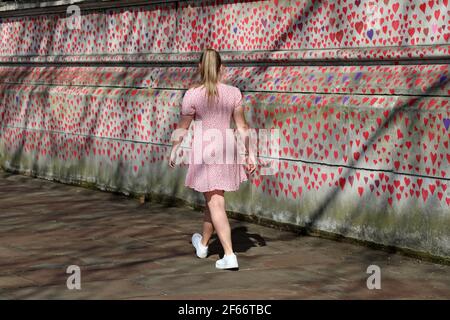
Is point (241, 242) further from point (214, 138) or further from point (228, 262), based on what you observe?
point (214, 138)

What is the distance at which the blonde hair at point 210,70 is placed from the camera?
8711 millimetres

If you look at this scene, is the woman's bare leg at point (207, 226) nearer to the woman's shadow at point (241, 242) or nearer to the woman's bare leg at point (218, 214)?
the woman's bare leg at point (218, 214)

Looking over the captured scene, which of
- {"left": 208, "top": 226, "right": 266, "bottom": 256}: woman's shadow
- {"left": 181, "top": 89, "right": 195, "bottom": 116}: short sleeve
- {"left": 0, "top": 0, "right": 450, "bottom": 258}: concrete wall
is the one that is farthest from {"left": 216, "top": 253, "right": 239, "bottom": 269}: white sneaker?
{"left": 0, "top": 0, "right": 450, "bottom": 258}: concrete wall

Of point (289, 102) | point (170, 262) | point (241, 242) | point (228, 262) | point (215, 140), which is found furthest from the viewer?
point (289, 102)

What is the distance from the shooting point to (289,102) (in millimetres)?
10766

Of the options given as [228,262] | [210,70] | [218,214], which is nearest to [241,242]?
[218,214]

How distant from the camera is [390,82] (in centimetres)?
967

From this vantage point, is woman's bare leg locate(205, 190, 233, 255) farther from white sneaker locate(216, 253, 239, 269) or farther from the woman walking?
white sneaker locate(216, 253, 239, 269)

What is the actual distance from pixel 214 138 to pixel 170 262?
1.11 m

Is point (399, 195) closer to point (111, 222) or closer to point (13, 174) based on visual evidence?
point (111, 222)

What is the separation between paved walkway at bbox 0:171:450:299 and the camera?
7969mm

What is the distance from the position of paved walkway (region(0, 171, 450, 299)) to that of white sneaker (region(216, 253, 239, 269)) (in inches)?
2.3

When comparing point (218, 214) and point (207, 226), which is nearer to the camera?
point (218, 214)

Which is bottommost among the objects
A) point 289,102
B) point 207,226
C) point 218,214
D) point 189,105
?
point 207,226
